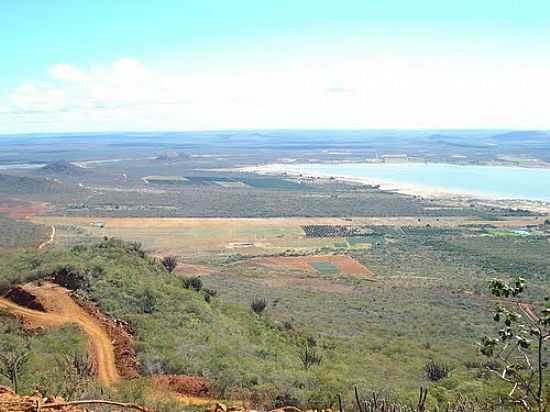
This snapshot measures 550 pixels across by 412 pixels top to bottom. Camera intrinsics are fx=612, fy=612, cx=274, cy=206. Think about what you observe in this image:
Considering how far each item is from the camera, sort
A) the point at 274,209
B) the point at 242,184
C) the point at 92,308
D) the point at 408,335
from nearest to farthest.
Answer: the point at 92,308 < the point at 408,335 < the point at 274,209 < the point at 242,184

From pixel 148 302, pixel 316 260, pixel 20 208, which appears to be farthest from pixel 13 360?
pixel 20 208

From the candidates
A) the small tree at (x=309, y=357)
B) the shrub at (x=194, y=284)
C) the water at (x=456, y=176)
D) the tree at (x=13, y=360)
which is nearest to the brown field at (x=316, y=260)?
the shrub at (x=194, y=284)

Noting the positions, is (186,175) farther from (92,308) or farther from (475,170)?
(92,308)

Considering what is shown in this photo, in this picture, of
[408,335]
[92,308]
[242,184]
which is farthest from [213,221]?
[92,308]

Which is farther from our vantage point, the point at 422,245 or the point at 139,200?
the point at 139,200

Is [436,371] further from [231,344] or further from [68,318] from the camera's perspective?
[68,318]

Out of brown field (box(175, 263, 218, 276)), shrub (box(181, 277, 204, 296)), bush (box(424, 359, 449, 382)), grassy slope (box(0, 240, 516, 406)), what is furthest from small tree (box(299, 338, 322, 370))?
brown field (box(175, 263, 218, 276))
